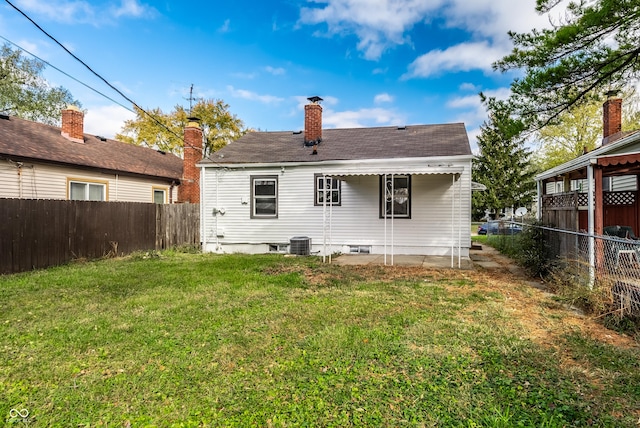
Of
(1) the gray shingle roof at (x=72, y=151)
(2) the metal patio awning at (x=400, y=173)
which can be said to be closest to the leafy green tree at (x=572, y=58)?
(2) the metal patio awning at (x=400, y=173)

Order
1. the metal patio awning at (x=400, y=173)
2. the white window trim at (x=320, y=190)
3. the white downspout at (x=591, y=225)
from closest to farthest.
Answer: the white downspout at (x=591, y=225) → the metal patio awning at (x=400, y=173) → the white window trim at (x=320, y=190)

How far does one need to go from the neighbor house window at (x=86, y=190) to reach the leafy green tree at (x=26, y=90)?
50.6 feet

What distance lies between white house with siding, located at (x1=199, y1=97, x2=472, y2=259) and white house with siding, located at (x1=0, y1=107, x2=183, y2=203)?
4.63 metres

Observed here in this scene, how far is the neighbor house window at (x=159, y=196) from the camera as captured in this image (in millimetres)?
16234

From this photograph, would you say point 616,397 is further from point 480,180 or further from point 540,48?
point 480,180

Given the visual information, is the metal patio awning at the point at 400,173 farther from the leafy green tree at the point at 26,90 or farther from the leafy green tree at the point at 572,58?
the leafy green tree at the point at 26,90

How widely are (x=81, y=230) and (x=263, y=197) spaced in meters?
5.34

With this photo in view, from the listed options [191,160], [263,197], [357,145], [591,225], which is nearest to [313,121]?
[357,145]

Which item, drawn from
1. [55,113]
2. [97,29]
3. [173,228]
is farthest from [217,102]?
[97,29]

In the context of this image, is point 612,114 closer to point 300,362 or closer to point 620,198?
point 620,198

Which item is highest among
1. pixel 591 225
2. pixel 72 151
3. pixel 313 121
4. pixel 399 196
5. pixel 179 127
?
pixel 179 127

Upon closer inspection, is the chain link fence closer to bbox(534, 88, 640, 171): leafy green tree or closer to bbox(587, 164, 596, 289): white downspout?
bbox(587, 164, 596, 289): white downspout

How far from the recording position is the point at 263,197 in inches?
462

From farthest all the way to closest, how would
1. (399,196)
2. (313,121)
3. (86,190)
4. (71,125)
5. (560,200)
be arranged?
(71,125), (86,190), (313,121), (399,196), (560,200)
